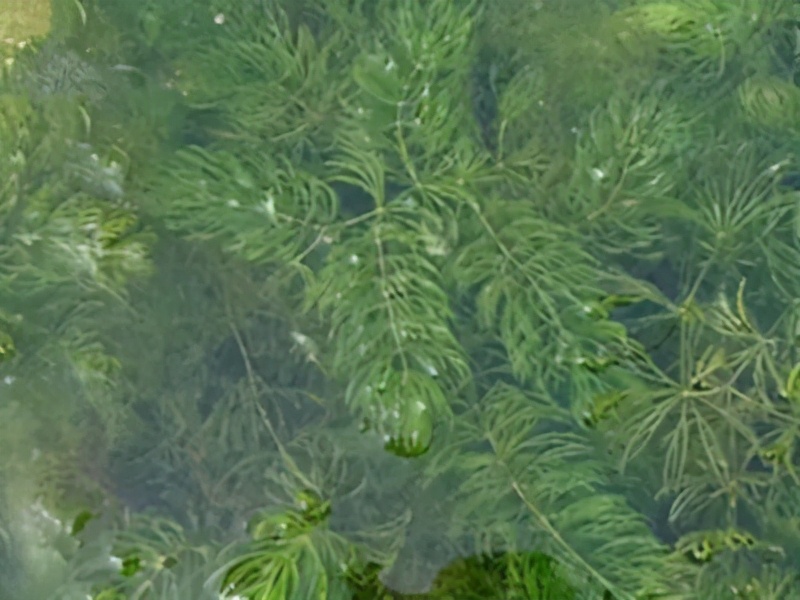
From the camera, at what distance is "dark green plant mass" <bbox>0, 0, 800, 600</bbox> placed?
2.84 ft

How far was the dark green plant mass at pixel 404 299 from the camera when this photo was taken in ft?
2.84

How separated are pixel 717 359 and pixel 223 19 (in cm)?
78

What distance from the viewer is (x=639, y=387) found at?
35.1 inches

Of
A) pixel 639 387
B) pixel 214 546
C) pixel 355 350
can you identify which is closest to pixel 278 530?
pixel 214 546

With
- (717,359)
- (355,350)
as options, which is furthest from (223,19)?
(717,359)

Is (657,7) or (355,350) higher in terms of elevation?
(657,7)

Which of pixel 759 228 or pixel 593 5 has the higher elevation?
pixel 593 5

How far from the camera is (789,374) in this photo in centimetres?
89

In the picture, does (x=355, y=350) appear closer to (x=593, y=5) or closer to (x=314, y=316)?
(x=314, y=316)

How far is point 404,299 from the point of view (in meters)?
0.90

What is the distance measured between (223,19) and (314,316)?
16.6 inches

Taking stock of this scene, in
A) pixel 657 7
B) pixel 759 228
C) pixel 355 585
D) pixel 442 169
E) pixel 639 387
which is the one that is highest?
pixel 657 7

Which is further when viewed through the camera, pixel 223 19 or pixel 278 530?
pixel 223 19

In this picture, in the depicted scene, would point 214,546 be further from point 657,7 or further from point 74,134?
point 657,7
